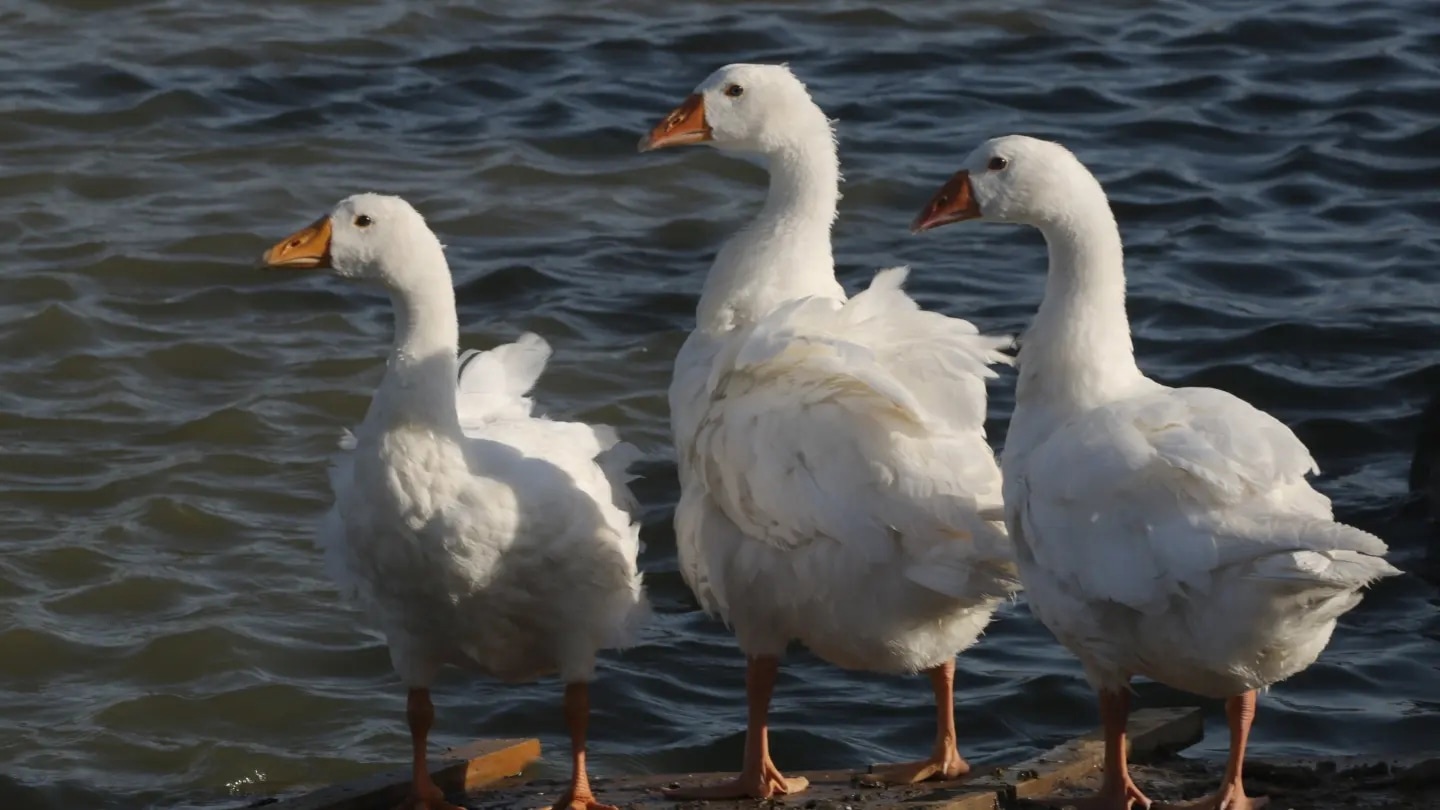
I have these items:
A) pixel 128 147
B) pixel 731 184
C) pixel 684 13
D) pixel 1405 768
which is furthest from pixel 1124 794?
pixel 684 13

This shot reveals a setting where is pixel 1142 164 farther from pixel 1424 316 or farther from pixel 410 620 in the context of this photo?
pixel 410 620

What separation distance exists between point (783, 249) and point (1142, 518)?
6.71 ft

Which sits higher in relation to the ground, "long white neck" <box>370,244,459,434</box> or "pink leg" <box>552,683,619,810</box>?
"long white neck" <box>370,244,459,434</box>

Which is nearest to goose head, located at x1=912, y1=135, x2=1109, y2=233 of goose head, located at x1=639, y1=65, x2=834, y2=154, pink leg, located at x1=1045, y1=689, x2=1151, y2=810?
goose head, located at x1=639, y1=65, x2=834, y2=154

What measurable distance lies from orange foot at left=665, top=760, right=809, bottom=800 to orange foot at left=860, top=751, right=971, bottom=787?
0.23 meters

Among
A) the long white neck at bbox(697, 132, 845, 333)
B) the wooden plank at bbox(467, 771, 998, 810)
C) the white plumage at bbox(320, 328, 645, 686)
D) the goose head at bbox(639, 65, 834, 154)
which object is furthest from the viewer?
the goose head at bbox(639, 65, 834, 154)

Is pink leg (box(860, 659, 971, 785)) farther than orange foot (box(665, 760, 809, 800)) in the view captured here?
Yes

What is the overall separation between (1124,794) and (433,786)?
2.08m

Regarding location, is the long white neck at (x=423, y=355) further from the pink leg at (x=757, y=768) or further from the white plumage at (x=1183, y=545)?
the white plumage at (x=1183, y=545)

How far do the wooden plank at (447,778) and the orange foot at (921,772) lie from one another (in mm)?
1197

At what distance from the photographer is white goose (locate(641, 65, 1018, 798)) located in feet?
20.4

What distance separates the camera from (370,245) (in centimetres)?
659

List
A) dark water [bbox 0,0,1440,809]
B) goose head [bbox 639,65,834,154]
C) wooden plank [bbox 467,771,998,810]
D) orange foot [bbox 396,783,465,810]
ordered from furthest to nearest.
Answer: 1. dark water [bbox 0,0,1440,809]
2. goose head [bbox 639,65,834,154]
3. orange foot [bbox 396,783,465,810]
4. wooden plank [bbox 467,771,998,810]

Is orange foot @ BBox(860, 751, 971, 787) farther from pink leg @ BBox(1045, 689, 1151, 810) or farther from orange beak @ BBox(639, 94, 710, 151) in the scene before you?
orange beak @ BBox(639, 94, 710, 151)
